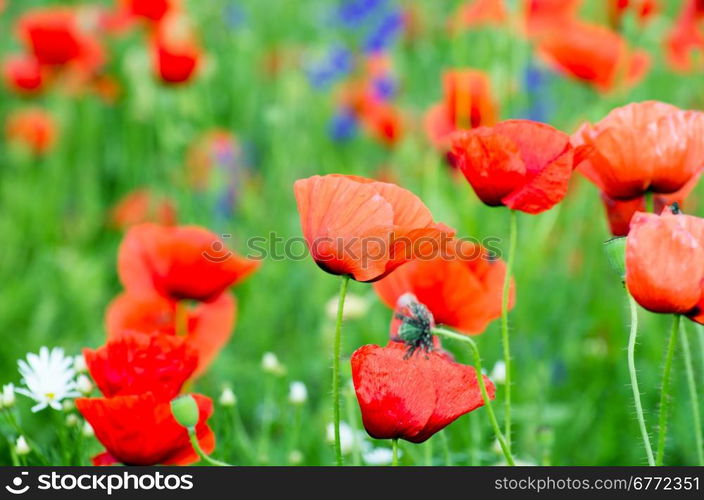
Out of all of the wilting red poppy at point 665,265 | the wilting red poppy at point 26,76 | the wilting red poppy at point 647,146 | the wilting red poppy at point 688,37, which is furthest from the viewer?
the wilting red poppy at point 26,76

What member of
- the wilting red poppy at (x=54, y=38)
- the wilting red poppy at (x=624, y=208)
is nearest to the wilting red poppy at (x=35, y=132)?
the wilting red poppy at (x=54, y=38)

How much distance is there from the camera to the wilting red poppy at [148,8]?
7.51ft

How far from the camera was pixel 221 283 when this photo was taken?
43.3 inches

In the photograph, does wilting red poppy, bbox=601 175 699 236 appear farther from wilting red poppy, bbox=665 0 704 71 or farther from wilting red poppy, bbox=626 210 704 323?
wilting red poppy, bbox=665 0 704 71

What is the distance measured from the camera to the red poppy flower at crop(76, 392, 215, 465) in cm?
79

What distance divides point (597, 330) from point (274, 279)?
713mm

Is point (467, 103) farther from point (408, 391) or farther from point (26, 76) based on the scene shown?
point (26, 76)

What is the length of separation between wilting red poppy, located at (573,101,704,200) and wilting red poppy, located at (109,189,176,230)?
65.3 inches

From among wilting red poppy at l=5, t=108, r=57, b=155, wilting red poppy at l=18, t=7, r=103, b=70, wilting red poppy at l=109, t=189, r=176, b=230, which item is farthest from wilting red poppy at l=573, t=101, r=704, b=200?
wilting red poppy at l=5, t=108, r=57, b=155

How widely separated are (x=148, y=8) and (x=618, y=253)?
180 cm

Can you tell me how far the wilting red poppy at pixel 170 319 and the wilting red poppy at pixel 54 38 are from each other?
1439mm

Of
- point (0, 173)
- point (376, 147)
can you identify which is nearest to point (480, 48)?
point (376, 147)

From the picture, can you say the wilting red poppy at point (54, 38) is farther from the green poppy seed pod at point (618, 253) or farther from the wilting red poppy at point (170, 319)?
the green poppy seed pod at point (618, 253)

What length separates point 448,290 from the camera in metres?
0.91
